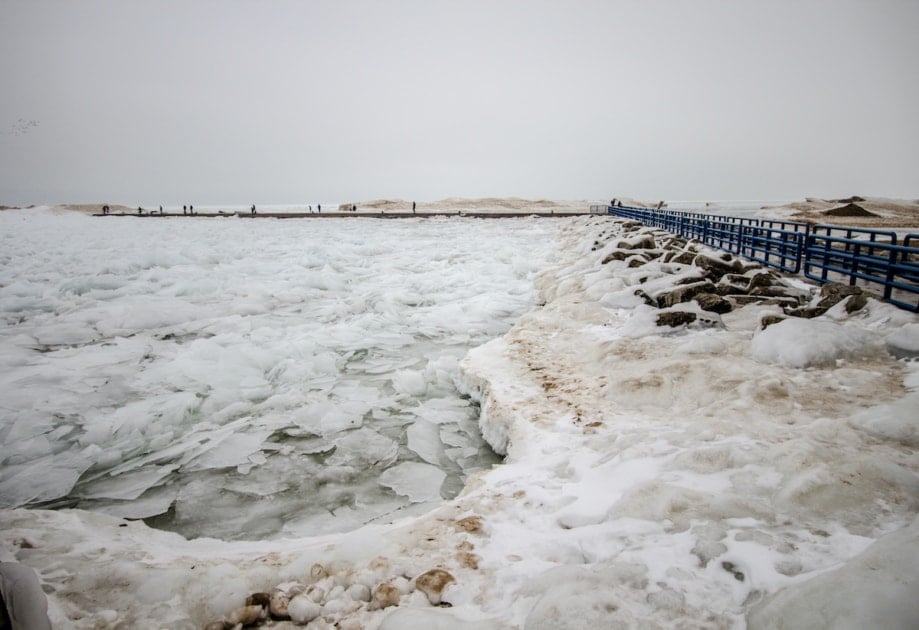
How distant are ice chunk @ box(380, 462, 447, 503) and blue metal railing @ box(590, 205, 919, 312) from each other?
600cm

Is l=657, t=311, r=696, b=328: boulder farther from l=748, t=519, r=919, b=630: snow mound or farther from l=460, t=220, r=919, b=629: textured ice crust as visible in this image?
l=748, t=519, r=919, b=630: snow mound

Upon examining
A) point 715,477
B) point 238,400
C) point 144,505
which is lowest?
point 144,505

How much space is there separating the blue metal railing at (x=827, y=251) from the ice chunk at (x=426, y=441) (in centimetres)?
589

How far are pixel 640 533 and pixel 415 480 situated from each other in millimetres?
2246

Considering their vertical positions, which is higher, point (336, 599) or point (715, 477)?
point (715, 477)

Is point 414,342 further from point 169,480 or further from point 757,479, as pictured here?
point 757,479

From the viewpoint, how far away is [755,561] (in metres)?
2.24

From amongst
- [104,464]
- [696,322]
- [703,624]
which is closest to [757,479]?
[703,624]

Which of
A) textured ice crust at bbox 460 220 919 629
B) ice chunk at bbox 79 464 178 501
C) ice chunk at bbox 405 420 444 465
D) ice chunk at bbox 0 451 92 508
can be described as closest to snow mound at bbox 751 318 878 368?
textured ice crust at bbox 460 220 919 629

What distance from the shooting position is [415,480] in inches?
170

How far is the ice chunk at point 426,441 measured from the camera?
4.73 metres

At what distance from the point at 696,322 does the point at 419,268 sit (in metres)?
11.4

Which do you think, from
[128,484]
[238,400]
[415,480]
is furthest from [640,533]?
[238,400]

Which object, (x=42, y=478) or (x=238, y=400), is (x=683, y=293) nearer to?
(x=238, y=400)
